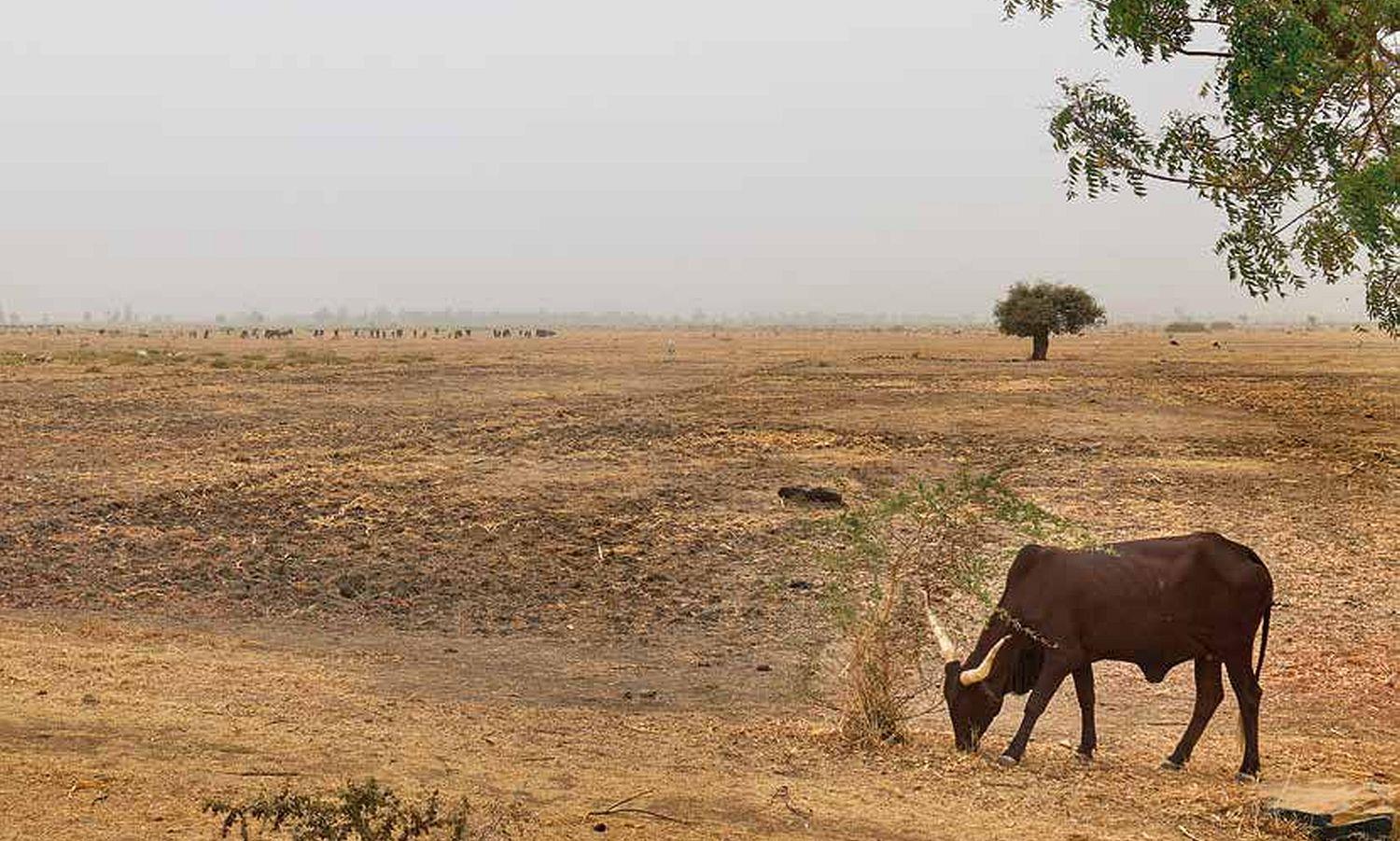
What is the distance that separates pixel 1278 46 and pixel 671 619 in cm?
874

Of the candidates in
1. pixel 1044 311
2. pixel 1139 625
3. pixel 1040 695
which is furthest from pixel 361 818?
pixel 1044 311

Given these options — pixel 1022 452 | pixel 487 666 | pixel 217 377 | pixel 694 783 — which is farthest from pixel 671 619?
pixel 217 377

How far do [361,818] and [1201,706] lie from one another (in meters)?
6.04

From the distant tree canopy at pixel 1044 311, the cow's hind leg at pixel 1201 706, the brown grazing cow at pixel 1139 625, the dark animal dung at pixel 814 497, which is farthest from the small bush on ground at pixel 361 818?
the distant tree canopy at pixel 1044 311

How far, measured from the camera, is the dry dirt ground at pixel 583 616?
7.54m

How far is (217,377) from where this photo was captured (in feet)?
169

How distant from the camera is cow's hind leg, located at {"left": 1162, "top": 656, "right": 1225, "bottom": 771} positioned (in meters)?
8.15

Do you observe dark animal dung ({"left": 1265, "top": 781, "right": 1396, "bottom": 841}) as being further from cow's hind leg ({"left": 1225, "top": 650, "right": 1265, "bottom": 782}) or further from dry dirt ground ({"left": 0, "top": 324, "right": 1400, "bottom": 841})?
cow's hind leg ({"left": 1225, "top": 650, "right": 1265, "bottom": 782})

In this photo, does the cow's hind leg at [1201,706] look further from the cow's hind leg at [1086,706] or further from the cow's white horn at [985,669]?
the cow's white horn at [985,669]

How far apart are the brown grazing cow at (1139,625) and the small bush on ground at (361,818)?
11.8 ft

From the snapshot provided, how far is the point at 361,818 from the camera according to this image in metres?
6.15

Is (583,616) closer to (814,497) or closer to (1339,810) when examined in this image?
(814,497)

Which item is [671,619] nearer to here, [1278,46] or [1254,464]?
[1278,46]

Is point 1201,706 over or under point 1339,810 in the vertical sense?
over
